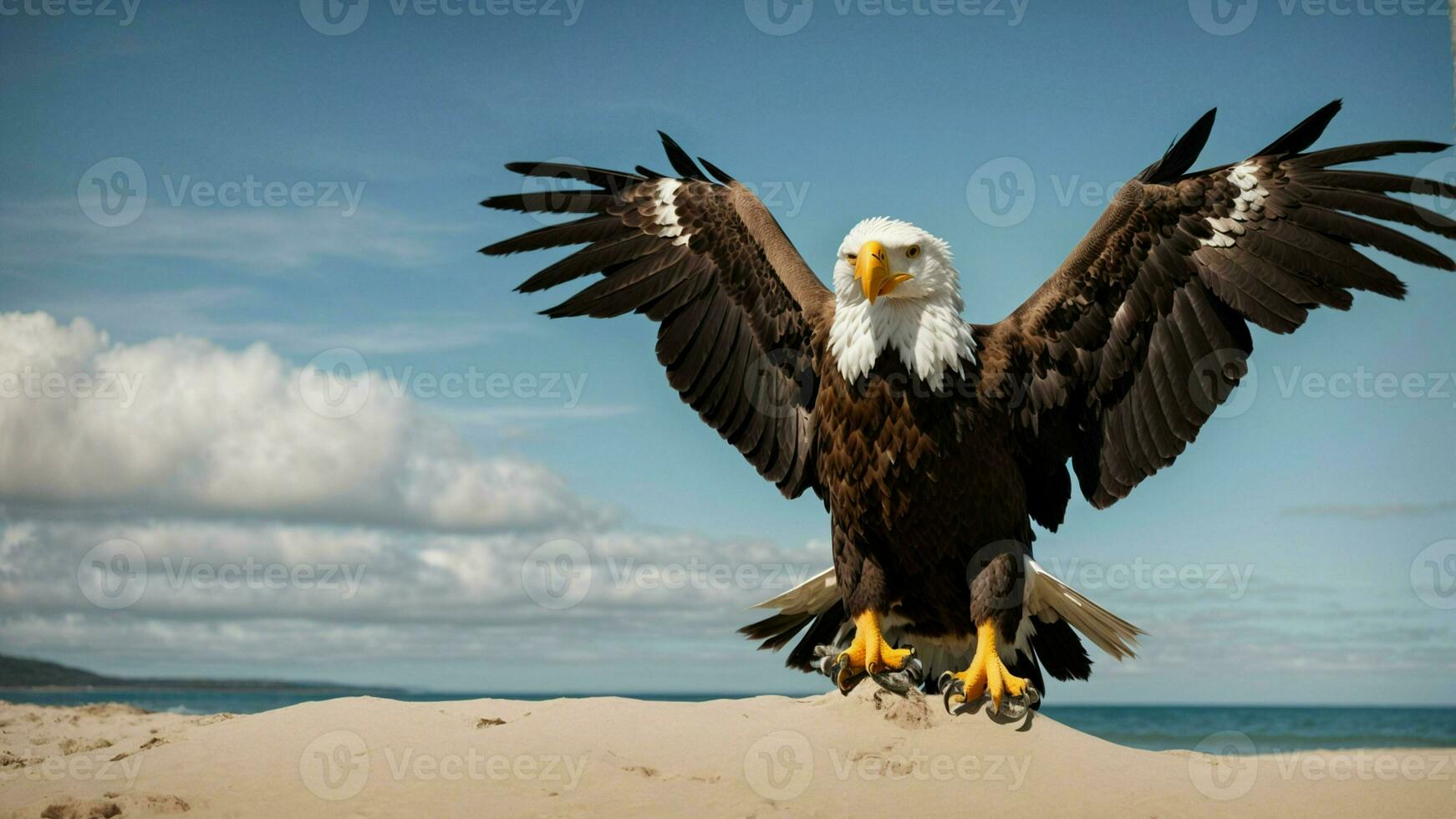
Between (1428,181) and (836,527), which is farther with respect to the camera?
(836,527)

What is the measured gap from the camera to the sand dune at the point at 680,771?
16.1 feet

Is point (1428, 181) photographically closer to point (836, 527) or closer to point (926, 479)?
point (926, 479)

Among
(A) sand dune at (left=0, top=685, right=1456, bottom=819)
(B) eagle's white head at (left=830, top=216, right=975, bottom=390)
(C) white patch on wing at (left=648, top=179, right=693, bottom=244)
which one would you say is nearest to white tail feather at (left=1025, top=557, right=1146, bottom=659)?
(A) sand dune at (left=0, top=685, right=1456, bottom=819)

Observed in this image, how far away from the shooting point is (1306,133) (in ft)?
19.0

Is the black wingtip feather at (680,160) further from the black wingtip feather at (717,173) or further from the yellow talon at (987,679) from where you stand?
the yellow talon at (987,679)

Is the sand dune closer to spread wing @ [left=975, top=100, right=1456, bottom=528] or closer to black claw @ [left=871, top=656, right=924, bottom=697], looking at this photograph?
black claw @ [left=871, top=656, right=924, bottom=697]

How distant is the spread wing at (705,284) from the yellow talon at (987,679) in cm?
149

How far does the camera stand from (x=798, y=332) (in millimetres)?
6449

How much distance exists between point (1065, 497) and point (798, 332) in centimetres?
182

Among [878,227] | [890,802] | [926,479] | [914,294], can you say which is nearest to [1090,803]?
[890,802]

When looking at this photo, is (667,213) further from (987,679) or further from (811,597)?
(987,679)

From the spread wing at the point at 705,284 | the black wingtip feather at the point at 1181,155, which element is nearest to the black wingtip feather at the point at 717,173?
the spread wing at the point at 705,284

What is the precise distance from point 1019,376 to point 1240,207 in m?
1.47

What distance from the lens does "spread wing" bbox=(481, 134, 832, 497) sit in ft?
21.4
